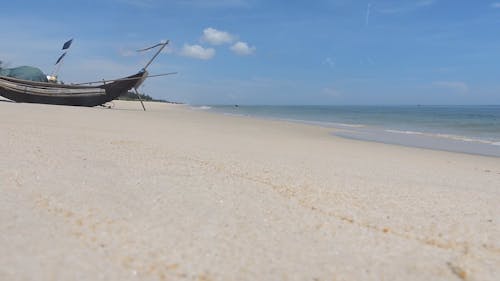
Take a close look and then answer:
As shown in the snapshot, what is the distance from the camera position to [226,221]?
371cm

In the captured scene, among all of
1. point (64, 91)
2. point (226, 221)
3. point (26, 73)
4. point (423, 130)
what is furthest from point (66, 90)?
point (26, 73)

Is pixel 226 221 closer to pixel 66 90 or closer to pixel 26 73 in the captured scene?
pixel 66 90

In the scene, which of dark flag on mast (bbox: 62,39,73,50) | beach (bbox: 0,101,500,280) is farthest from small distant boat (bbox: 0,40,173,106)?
beach (bbox: 0,101,500,280)

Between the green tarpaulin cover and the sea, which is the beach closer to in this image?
the sea

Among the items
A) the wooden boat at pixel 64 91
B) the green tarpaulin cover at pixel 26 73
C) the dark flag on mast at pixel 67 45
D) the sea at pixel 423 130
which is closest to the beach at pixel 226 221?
the sea at pixel 423 130

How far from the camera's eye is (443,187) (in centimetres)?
597

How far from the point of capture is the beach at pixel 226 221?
284cm

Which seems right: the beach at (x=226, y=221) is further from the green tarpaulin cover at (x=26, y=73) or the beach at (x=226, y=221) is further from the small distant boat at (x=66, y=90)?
the green tarpaulin cover at (x=26, y=73)

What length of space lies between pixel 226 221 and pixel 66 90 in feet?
68.4

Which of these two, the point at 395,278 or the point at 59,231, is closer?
the point at 395,278

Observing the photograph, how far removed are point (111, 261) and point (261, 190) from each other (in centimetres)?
235

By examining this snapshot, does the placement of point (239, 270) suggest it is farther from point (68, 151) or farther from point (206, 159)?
point (68, 151)

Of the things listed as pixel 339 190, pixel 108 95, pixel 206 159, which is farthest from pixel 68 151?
pixel 108 95

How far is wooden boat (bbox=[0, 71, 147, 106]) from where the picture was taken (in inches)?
827
